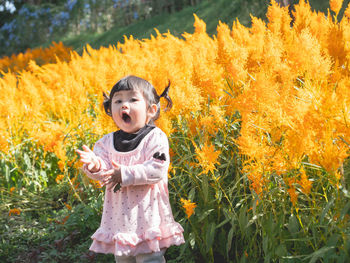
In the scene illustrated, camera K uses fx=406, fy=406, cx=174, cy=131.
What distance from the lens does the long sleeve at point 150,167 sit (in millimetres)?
2039

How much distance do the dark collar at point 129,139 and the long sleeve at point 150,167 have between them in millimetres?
57

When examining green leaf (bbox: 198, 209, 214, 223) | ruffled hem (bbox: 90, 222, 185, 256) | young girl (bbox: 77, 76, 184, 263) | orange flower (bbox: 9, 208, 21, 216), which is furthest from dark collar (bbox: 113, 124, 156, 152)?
orange flower (bbox: 9, 208, 21, 216)

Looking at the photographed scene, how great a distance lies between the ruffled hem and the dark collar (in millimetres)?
457

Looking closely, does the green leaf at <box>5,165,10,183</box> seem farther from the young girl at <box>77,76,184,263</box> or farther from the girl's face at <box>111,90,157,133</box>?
the girl's face at <box>111,90,157,133</box>

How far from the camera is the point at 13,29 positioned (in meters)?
19.1

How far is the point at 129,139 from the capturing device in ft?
7.37

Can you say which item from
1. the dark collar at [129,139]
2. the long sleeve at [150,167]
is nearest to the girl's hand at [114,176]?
the long sleeve at [150,167]

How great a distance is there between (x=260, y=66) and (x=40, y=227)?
7.65 ft

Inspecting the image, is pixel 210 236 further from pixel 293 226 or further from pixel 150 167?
pixel 150 167

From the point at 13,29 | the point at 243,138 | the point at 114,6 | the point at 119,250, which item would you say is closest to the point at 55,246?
the point at 119,250

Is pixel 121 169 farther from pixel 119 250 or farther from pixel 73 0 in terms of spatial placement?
pixel 73 0

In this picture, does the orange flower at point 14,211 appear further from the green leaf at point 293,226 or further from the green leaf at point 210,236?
the green leaf at point 293,226

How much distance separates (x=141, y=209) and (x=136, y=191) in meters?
0.10

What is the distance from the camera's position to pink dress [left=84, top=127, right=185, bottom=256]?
2.12 meters
